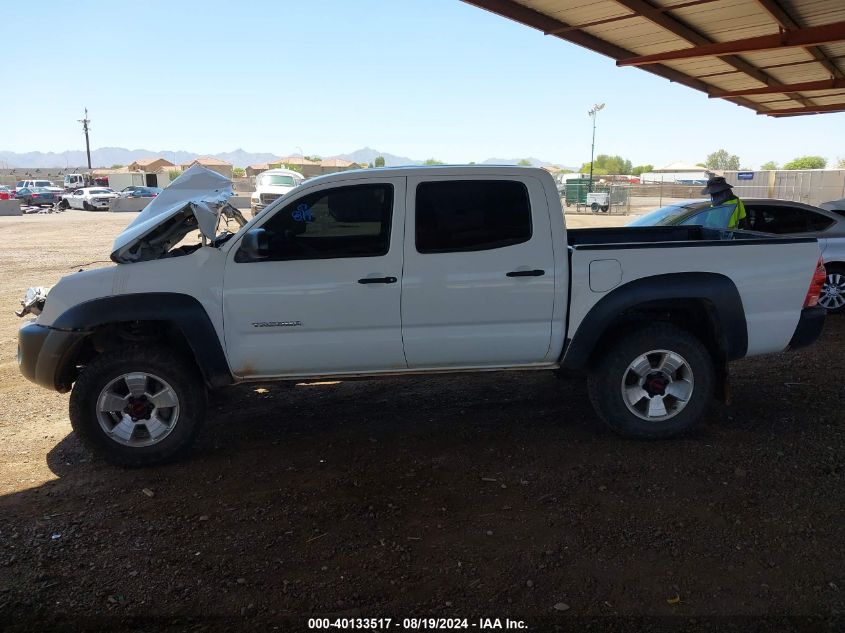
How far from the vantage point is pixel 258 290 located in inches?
180

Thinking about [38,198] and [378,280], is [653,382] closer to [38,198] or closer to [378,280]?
[378,280]

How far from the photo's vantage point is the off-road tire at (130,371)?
4.54 metres

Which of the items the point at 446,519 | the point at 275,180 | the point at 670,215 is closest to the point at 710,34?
the point at 670,215

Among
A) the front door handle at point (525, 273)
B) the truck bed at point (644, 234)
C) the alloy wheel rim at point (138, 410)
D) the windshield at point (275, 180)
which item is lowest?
the alloy wheel rim at point (138, 410)

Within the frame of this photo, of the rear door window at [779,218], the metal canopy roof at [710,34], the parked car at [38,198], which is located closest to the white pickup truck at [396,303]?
the rear door window at [779,218]

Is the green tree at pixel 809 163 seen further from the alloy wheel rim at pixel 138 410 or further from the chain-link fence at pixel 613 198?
the alloy wheel rim at pixel 138 410

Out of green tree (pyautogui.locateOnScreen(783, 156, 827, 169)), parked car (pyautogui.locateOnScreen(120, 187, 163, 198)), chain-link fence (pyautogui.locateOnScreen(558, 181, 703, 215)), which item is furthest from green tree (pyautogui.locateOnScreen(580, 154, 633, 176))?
parked car (pyautogui.locateOnScreen(120, 187, 163, 198))

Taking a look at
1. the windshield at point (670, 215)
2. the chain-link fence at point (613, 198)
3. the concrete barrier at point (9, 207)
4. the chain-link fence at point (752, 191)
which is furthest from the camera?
the chain-link fence at point (613, 198)

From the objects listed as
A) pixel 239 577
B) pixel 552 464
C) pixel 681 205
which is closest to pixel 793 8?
pixel 681 205

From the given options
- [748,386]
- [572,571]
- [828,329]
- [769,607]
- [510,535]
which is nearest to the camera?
[769,607]

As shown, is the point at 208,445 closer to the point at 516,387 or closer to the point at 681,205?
the point at 516,387

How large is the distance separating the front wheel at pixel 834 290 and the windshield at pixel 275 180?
2091 centimetres

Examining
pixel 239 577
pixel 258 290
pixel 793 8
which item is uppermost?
pixel 793 8

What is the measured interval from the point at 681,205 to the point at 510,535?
7.40 meters
